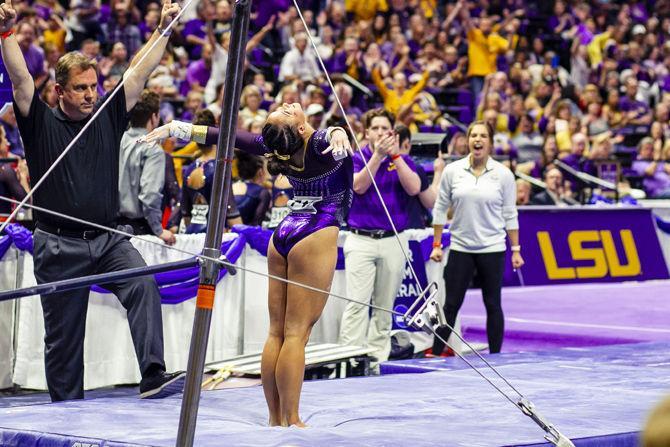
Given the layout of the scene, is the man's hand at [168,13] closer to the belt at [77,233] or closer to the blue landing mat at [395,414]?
the belt at [77,233]

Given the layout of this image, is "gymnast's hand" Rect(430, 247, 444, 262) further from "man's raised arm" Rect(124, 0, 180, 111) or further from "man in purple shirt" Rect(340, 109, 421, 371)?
"man's raised arm" Rect(124, 0, 180, 111)

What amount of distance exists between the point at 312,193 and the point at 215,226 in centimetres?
125

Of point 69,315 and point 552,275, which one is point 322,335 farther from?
point 552,275

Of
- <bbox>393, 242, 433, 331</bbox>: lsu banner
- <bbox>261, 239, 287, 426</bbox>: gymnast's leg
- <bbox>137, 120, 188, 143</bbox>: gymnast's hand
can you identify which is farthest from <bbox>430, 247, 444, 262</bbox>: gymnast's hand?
<bbox>137, 120, 188, 143</bbox>: gymnast's hand

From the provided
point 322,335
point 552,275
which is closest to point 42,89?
point 322,335

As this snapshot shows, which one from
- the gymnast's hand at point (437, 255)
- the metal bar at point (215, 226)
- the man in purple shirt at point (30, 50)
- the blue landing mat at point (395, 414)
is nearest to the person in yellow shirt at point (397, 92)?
the man in purple shirt at point (30, 50)

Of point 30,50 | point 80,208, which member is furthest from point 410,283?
point 30,50

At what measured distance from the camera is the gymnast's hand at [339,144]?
16.1ft

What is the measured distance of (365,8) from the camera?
1930 cm

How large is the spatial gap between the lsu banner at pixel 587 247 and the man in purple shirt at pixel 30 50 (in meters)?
6.03

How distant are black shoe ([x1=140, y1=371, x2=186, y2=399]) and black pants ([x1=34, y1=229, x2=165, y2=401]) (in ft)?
0.12

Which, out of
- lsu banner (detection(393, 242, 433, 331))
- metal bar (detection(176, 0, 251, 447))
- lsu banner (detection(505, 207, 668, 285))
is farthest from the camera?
lsu banner (detection(505, 207, 668, 285))

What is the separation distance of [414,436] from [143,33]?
12.8 meters

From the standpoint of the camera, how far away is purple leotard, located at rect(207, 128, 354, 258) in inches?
206
